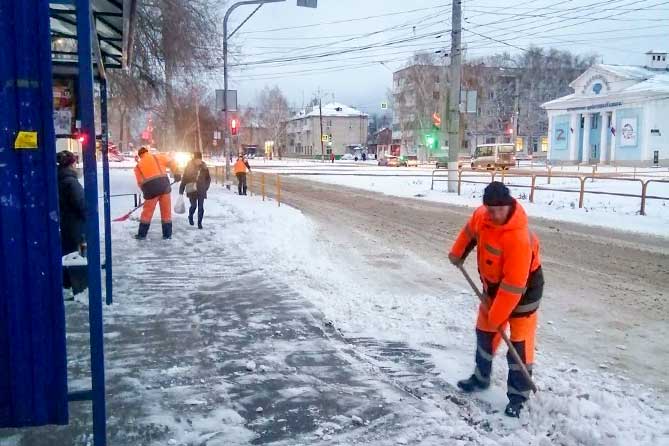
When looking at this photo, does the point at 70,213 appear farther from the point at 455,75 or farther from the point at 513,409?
the point at 455,75

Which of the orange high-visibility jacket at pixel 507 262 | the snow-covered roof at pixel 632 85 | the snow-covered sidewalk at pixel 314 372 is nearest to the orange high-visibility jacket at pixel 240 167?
the snow-covered sidewalk at pixel 314 372

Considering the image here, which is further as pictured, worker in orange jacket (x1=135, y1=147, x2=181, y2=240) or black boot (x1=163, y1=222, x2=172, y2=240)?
black boot (x1=163, y1=222, x2=172, y2=240)

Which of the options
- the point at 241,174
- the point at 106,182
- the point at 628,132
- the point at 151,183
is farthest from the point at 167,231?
the point at 628,132

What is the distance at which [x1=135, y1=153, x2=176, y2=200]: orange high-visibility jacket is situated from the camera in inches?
431

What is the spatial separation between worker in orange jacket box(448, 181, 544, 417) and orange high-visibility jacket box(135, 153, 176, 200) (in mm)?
7691

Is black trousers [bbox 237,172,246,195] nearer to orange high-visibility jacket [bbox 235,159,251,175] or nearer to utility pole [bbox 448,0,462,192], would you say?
orange high-visibility jacket [bbox 235,159,251,175]

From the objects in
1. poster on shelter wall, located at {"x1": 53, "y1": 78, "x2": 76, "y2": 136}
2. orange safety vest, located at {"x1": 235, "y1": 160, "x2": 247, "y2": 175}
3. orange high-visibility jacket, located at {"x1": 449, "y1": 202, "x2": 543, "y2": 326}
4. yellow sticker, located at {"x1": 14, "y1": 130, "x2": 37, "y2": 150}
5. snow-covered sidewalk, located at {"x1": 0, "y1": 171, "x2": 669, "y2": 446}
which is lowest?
snow-covered sidewalk, located at {"x1": 0, "y1": 171, "x2": 669, "y2": 446}

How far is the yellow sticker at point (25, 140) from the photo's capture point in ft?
9.59

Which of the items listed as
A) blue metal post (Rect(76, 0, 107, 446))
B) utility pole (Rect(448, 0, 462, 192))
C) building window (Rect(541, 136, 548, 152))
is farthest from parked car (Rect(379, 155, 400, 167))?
blue metal post (Rect(76, 0, 107, 446))

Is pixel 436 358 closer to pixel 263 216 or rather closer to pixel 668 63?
pixel 263 216

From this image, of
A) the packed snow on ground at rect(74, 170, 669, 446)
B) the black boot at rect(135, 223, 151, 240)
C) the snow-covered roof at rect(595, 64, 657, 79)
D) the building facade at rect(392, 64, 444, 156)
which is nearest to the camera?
the packed snow on ground at rect(74, 170, 669, 446)

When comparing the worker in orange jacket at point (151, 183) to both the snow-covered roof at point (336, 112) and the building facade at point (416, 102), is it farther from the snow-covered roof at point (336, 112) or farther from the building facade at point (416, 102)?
the snow-covered roof at point (336, 112)

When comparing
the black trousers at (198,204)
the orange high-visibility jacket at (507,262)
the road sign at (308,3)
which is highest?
the road sign at (308,3)

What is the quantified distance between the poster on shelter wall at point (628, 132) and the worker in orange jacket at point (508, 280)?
57.4 m
